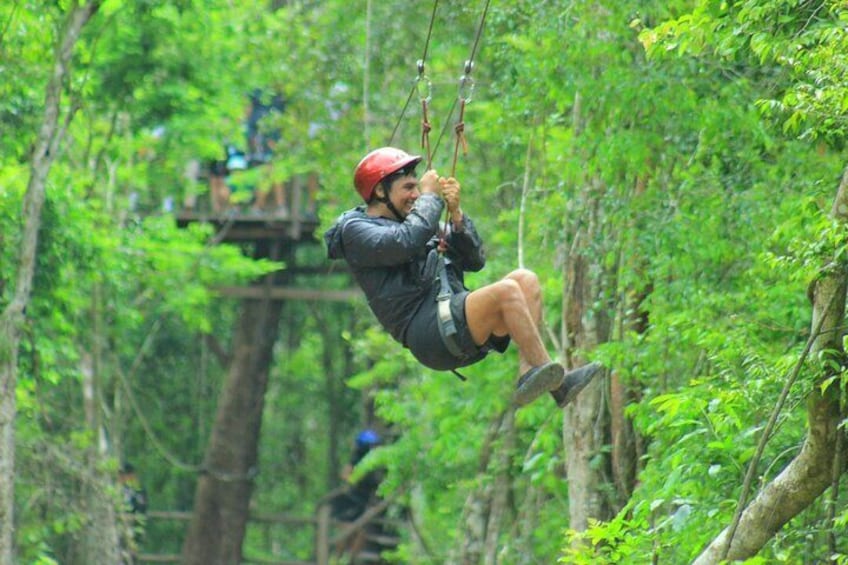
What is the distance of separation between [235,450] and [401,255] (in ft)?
52.9

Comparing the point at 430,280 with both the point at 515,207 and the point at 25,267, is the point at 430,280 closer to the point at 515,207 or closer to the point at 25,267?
the point at 25,267

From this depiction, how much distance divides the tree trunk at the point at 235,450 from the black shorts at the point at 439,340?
1567cm

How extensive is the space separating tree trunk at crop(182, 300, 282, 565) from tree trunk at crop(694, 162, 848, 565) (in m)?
16.1

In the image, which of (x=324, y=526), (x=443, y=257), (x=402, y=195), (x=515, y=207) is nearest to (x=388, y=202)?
(x=402, y=195)

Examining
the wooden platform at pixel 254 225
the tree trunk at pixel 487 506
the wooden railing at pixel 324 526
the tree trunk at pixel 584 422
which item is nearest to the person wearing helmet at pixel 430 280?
the tree trunk at pixel 584 422

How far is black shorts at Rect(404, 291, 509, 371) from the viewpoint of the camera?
28.2ft

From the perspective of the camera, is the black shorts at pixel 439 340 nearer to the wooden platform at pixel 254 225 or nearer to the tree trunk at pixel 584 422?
the tree trunk at pixel 584 422

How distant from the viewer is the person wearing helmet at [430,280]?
850 cm

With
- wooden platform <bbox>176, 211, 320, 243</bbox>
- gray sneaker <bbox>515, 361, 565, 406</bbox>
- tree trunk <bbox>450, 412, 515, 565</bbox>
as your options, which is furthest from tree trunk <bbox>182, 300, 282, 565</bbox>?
gray sneaker <bbox>515, 361, 565, 406</bbox>

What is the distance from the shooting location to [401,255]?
859cm

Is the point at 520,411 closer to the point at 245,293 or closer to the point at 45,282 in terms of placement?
the point at 45,282

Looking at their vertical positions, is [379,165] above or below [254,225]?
below

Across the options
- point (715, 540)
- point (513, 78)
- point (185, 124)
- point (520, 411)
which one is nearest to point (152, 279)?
point (185, 124)

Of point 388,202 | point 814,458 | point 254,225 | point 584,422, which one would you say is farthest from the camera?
point 254,225
